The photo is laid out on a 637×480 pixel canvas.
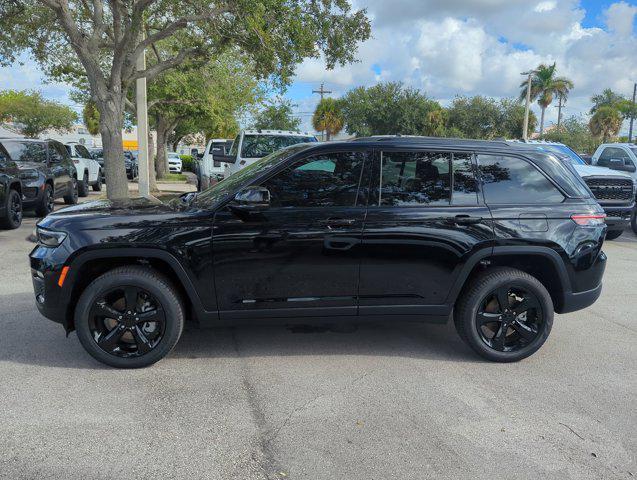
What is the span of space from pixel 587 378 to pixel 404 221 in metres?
1.94

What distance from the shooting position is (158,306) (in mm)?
4031

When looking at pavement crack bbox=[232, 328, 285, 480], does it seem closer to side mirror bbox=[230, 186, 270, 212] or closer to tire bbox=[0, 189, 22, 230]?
side mirror bbox=[230, 186, 270, 212]

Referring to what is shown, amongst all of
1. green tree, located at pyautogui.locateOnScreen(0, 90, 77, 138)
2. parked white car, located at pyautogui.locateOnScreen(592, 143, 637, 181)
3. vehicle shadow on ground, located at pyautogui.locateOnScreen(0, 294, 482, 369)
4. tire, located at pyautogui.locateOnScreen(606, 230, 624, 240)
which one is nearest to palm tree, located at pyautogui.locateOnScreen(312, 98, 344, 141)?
green tree, located at pyautogui.locateOnScreen(0, 90, 77, 138)

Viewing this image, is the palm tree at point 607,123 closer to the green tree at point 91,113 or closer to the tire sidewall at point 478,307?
the green tree at point 91,113

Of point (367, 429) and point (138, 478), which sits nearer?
point (138, 478)

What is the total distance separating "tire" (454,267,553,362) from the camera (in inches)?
169

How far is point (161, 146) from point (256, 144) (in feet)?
63.2

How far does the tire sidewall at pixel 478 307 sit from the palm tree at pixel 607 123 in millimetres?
54450

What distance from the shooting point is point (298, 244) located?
4.00 m

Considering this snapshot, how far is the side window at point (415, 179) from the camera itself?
4.19 meters

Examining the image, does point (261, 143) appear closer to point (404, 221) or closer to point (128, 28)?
point (128, 28)

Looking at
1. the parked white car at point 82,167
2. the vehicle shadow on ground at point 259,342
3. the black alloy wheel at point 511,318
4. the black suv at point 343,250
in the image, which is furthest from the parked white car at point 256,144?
the black alloy wheel at point 511,318

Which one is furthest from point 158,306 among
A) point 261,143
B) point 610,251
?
point 610,251

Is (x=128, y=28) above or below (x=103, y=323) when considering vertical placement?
above
